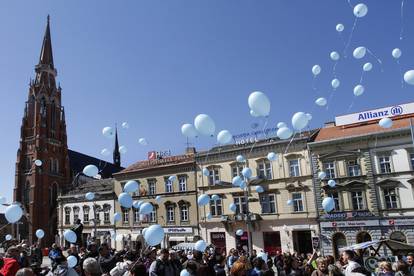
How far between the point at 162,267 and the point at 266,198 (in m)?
25.9

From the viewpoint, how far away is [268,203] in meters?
32.5

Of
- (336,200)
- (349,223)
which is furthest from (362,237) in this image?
(336,200)

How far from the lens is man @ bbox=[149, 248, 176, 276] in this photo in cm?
766

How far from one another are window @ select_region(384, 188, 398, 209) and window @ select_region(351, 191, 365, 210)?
1693 mm

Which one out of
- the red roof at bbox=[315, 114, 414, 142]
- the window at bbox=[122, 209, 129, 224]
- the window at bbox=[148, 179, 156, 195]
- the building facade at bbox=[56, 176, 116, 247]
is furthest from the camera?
the building facade at bbox=[56, 176, 116, 247]

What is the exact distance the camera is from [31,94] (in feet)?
208

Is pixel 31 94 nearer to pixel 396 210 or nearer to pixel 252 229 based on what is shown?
pixel 252 229

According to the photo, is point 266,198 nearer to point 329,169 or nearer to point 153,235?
point 329,169

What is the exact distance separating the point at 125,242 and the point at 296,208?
18689mm

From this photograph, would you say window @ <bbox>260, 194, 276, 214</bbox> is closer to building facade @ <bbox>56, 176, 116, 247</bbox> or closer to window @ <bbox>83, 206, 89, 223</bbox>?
building facade @ <bbox>56, 176, 116, 247</bbox>

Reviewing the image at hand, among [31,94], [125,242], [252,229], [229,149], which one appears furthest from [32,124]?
[252,229]

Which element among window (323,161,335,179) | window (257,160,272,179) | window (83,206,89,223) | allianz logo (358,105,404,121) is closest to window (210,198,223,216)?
window (257,160,272,179)

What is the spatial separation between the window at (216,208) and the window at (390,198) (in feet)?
46.8

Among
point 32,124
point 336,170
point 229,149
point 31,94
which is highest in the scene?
point 31,94
